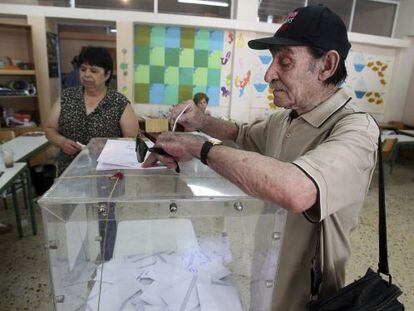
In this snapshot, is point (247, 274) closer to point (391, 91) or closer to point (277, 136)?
point (277, 136)

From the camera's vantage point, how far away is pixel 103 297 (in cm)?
94

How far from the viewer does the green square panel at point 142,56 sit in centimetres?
454

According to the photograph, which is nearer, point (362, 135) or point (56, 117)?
point (362, 135)

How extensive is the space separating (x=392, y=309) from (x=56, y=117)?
1.83 meters

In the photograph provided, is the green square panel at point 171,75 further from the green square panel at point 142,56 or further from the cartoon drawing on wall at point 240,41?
the cartoon drawing on wall at point 240,41

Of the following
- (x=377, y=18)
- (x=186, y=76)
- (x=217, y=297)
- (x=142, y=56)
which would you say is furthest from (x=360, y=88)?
(x=217, y=297)

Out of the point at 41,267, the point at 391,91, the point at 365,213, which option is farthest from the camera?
the point at 391,91

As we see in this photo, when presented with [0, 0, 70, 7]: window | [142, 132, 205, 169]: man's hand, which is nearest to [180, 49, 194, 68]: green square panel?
[0, 0, 70, 7]: window

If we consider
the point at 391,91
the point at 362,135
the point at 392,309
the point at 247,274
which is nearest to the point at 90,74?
the point at 247,274

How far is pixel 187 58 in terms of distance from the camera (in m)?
4.67

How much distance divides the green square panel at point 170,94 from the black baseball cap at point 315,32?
4.00 meters

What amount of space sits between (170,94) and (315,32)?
4.08m

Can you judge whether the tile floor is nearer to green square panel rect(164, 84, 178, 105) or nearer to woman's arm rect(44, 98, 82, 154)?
woman's arm rect(44, 98, 82, 154)

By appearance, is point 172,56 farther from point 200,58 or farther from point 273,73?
point 273,73
